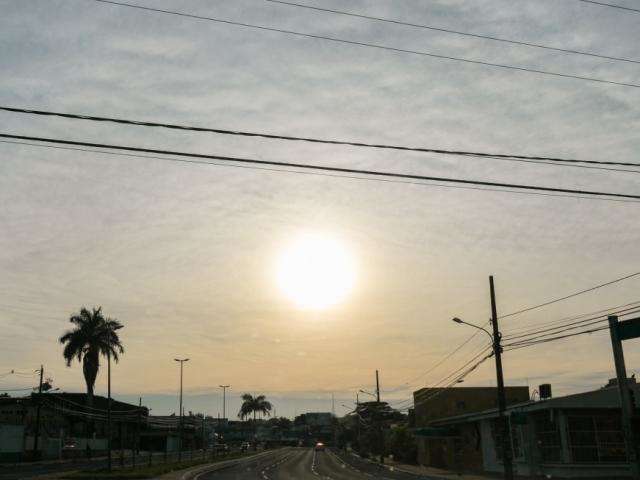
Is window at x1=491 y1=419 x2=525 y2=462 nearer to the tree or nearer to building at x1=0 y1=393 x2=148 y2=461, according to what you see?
the tree

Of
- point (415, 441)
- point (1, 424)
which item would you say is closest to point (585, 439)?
point (415, 441)

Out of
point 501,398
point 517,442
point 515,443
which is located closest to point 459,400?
point 515,443

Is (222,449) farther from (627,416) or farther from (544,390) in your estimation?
(627,416)

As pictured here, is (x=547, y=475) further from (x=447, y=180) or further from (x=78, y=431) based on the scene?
(x=78, y=431)

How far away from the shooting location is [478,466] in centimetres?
5122

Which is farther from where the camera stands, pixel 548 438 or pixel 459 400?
pixel 459 400

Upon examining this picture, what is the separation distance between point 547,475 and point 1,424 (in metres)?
57.9

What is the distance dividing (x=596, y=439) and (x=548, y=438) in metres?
2.83

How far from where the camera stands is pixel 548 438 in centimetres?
3891

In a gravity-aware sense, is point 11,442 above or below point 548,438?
above

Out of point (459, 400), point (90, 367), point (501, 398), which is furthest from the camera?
point (90, 367)

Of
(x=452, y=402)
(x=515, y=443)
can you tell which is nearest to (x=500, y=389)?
(x=515, y=443)

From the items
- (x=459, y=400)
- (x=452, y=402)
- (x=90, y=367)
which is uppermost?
(x=90, y=367)

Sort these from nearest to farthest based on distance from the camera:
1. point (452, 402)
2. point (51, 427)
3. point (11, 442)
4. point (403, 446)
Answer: point (452, 402), point (11, 442), point (403, 446), point (51, 427)
